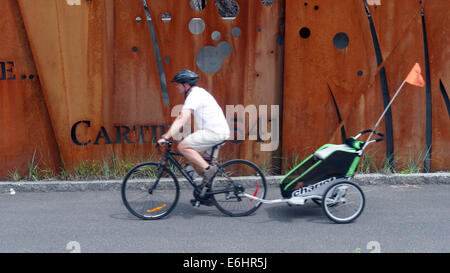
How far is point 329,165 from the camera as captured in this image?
4918mm

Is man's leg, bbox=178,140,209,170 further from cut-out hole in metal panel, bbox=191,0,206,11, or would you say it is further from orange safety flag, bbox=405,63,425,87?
cut-out hole in metal panel, bbox=191,0,206,11

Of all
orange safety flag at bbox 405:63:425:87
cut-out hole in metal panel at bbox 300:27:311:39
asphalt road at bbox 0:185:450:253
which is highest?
cut-out hole in metal panel at bbox 300:27:311:39

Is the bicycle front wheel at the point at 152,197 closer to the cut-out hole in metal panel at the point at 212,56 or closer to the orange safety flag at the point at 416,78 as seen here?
the cut-out hole in metal panel at the point at 212,56

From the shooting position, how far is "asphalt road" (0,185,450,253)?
4230 millimetres

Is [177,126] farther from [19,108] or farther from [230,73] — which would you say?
[19,108]

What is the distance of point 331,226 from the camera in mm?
4809

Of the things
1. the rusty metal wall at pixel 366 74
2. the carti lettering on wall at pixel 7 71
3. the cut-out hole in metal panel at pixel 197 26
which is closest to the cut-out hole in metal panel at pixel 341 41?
the rusty metal wall at pixel 366 74

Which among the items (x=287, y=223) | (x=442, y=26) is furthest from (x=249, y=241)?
(x=442, y=26)

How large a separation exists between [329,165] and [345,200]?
453 millimetres

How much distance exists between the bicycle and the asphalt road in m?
0.14

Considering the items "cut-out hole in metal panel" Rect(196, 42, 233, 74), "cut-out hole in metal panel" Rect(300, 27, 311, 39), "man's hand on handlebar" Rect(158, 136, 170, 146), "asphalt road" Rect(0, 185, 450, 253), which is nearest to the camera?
"asphalt road" Rect(0, 185, 450, 253)

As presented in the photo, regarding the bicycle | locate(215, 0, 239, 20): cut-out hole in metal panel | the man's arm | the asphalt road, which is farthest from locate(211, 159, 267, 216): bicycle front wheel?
locate(215, 0, 239, 20): cut-out hole in metal panel

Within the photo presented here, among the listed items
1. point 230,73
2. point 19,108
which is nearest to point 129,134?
point 19,108

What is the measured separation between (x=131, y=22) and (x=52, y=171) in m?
2.60
